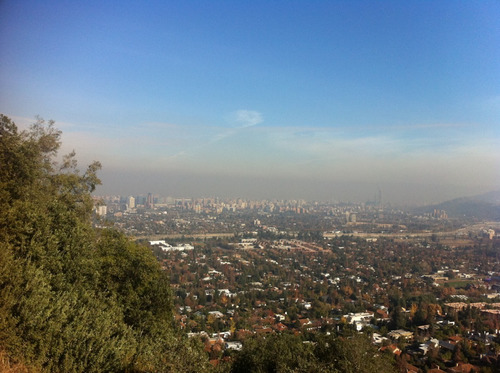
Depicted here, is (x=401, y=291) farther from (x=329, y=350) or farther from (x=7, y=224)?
(x=7, y=224)

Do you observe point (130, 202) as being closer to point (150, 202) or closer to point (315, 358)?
point (150, 202)

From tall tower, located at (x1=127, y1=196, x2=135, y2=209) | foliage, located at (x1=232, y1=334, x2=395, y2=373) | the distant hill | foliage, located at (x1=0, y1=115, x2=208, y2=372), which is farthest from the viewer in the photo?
tall tower, located at (x1=127, y1=196, x2=135, y2=209)

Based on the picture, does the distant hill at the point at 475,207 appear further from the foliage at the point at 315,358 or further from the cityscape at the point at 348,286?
the foliage at the point at 315,358


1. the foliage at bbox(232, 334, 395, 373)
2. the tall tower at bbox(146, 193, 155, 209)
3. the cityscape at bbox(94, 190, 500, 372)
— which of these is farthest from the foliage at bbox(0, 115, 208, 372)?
the tall tower at bbox(146, 193, 155, 209)

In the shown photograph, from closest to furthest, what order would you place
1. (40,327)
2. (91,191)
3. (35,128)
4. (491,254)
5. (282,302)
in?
(40,327), (35,128), (91,191), (282,302), (491,254)

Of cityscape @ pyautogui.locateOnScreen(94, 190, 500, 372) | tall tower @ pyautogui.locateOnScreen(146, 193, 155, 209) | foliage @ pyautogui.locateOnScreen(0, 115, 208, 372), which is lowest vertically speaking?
cityscape @ pyautogui.locateOnScreen(94, 190, 500, 372)

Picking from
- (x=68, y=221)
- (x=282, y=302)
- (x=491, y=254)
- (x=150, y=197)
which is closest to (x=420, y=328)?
(x=282, y=302)

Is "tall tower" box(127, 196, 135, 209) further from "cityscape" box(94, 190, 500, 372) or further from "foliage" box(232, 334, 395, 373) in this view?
"foliage" box(232, 334, 395, 373)

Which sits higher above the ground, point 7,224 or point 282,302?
point 7,224
